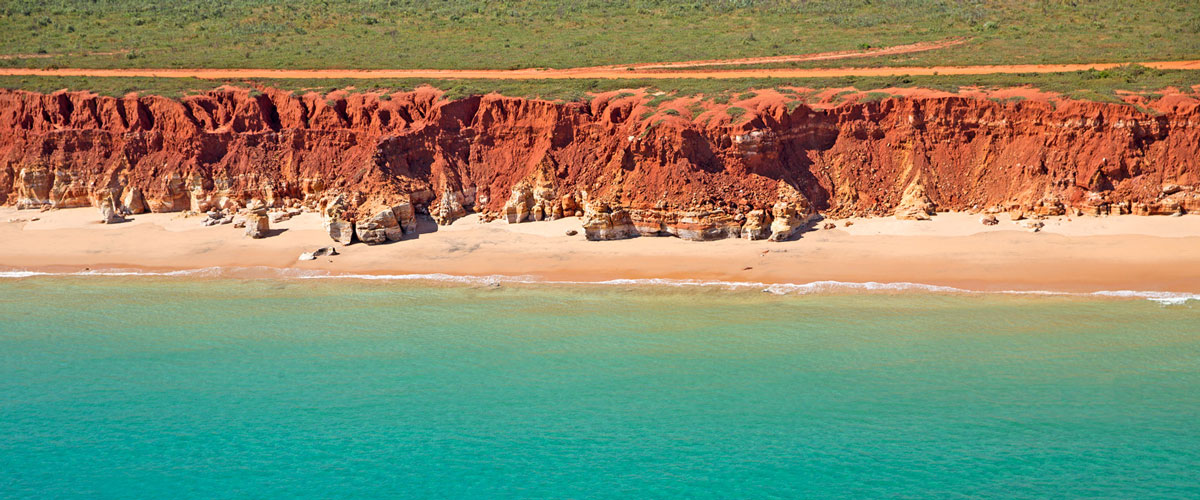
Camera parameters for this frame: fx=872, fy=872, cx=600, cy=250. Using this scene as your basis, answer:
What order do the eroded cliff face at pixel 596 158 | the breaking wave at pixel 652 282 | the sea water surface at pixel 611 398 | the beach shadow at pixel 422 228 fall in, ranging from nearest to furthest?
the sea water surface at pixel 611 398 < the breaking wave at pixel 652 282 < the eroded cliff face at pixel 596 158 < the beach shadow at pixel 422 228

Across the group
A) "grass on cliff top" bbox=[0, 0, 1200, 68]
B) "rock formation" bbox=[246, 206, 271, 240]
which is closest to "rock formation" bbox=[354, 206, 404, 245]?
"rock formation" bbox=[246, 206, 271, 240]

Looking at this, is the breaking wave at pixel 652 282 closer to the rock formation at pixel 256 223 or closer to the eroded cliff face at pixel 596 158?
the rock formation at pixel 256 223

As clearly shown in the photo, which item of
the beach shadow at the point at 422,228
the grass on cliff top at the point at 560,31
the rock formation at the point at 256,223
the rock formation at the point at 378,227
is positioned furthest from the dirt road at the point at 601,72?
the rock formation at the point at 378,227

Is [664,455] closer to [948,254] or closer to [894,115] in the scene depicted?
[948,254]

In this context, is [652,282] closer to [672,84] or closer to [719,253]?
[719,253]

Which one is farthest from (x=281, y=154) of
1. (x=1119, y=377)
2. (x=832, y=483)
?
(x=1119, y=377)
